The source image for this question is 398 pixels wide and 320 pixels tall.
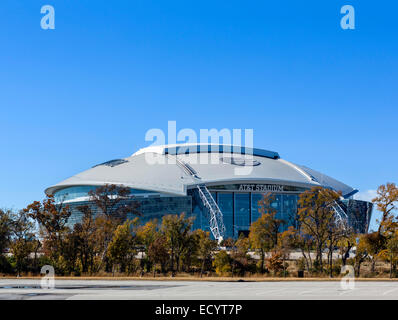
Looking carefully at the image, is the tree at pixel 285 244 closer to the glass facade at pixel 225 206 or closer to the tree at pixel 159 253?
the tree at pixel 159 253

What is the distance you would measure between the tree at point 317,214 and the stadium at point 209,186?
30228 millimetres

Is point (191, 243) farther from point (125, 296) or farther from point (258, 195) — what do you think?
point (258, 195)

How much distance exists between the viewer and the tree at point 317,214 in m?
46.5

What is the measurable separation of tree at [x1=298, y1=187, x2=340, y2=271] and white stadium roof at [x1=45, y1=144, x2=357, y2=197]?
35.3 metres

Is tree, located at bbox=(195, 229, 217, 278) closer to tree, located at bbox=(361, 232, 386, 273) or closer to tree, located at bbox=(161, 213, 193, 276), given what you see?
tree, located at bbox=(161, 213, 193, 276)

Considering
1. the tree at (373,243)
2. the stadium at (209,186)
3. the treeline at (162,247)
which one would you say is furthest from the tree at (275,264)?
the stadium at (209,186)

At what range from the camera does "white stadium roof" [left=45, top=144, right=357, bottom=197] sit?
84000 mm

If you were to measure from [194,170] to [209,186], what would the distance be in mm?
4610

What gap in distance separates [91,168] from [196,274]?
5662cm

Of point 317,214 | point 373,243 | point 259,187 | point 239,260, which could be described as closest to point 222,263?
point 239,260

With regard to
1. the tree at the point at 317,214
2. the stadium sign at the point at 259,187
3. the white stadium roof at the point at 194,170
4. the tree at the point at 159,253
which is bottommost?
the tree at the point at 159,253

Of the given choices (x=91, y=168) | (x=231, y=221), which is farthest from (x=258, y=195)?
(x=91, y=168)

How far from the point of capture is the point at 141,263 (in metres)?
43.9

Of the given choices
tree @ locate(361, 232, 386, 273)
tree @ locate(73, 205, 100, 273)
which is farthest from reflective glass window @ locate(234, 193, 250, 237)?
tree @ locate(73, 205, 100, 273)
